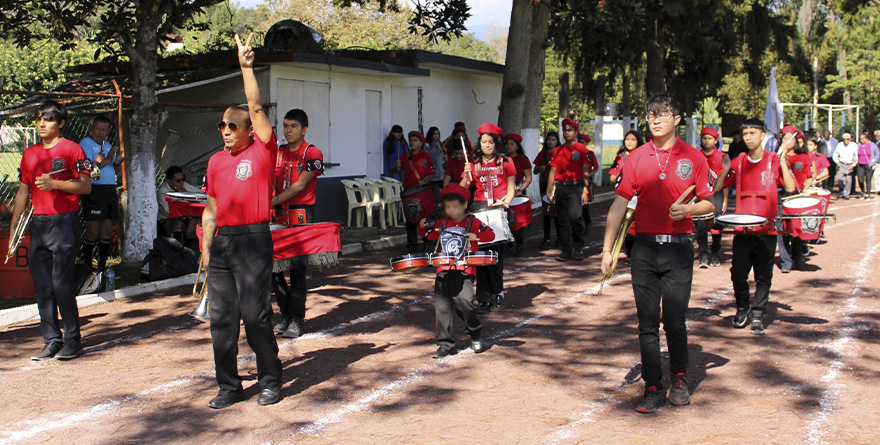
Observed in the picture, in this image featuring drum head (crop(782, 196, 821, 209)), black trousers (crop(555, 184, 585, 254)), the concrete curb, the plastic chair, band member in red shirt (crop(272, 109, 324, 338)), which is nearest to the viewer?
band member in red shirt (crop(272, 109, 324, 338))

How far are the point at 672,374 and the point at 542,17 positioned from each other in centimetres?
1316

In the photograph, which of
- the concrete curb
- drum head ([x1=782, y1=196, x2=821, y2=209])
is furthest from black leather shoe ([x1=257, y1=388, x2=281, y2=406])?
drum head ([x1=782, y1=196, x2=821, y2=209])

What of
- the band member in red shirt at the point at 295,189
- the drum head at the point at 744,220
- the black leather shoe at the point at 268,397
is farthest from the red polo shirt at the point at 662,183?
the band member in red shirt at the point at 295,189

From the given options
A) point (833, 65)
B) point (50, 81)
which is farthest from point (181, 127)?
point (833, 65)

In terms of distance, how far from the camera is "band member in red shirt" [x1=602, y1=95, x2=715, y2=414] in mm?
5684

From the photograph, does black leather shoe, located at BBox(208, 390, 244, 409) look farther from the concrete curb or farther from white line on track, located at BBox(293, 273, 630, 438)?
the concrete curb

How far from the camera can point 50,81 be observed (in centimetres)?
3522

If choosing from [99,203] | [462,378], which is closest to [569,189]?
[99,203]

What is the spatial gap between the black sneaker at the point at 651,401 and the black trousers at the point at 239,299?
2.39 metres

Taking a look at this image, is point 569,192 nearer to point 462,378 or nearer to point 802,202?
point 802,202

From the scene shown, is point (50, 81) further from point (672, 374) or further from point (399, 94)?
point (672, 374)

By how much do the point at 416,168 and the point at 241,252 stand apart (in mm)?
7738

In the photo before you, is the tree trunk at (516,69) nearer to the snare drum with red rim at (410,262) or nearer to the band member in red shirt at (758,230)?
the band member in red shirt at (758,230)

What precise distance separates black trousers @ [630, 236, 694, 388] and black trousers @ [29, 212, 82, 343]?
4396mm
